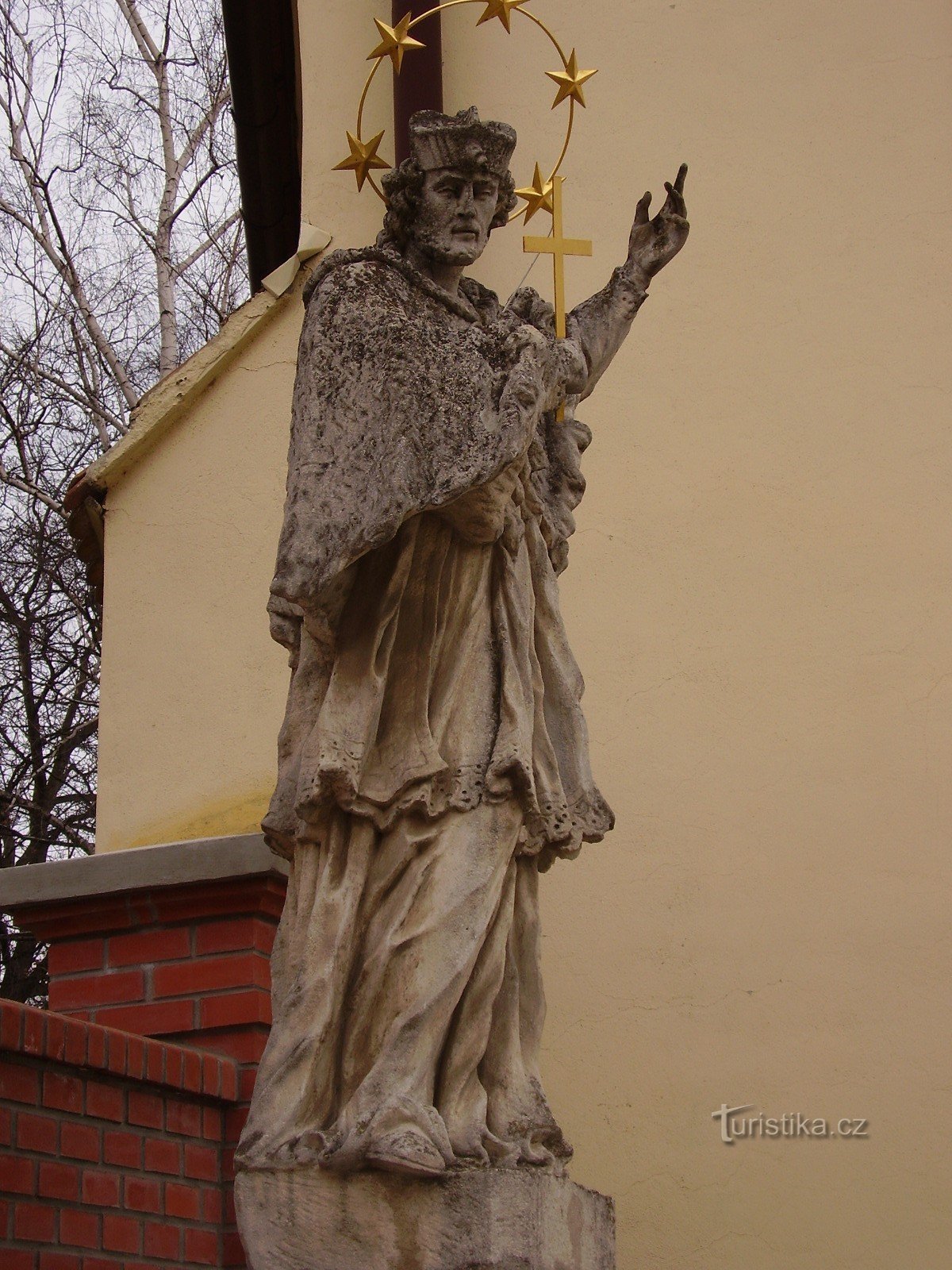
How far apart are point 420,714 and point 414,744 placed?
7 cm

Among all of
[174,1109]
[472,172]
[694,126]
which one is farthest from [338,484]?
[694,126]

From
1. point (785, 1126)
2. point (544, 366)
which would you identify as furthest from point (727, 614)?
point (544, 366)

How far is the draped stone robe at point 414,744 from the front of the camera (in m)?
3.63

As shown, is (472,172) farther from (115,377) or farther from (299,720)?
(115,377)

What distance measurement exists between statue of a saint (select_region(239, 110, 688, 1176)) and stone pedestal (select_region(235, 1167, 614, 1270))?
0.17 feet

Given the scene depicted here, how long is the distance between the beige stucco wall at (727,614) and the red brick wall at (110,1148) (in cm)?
122

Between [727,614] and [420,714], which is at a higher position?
[727,614]

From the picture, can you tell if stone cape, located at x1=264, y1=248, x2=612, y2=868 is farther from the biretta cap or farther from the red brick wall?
the red brick wall

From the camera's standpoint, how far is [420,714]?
3908 mm

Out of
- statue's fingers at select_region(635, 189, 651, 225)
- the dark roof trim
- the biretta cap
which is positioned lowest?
the biretta cap

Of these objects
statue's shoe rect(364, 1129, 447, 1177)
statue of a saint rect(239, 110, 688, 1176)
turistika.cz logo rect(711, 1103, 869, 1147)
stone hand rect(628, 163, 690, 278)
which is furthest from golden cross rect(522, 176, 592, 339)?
turistika.cz logo rect(711, 1103, 869, 1147)

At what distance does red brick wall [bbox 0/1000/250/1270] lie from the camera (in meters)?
4.32

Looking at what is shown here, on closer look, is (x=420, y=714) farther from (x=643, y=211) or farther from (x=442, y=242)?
(x=643, y=211)

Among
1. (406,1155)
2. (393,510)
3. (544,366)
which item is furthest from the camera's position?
(544,366)
